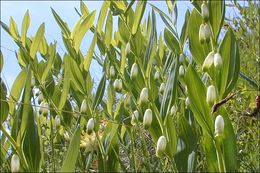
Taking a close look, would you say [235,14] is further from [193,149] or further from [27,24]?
[193,149]

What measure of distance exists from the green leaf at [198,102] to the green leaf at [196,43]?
13 centimetres

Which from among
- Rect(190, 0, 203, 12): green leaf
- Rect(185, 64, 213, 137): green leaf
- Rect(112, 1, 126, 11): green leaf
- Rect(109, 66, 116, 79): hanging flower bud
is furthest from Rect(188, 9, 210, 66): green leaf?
Rect(109, 66, 116, 79): hanging flower bud

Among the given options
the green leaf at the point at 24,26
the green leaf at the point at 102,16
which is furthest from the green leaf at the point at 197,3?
the green leaf at the point at 24,26

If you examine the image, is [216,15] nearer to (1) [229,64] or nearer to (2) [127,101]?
(1) [229,64]

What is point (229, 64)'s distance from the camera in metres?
0.93

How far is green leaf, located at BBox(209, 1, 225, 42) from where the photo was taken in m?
0.95

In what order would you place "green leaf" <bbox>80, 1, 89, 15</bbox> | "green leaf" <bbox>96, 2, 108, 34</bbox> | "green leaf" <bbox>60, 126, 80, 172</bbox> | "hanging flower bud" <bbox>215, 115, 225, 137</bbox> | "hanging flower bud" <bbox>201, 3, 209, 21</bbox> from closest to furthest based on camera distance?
"green leaf" <bbox>60, 126, 80, 172</bbox> → "hanging flower bud" <bbox>215, 115, 225, 137</bbox> → "hanging flower bud" <bbox>201, 3, 209, 21</bbox> → "green leaf" <bbox>96, 2, 108, 34</bbox> → "green leaf" <bbox>80, 1, 89, 15</bbox>

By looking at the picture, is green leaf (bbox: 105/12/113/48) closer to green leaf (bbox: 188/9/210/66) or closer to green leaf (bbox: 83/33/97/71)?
green leaf (bbox: 83/33/97/71)

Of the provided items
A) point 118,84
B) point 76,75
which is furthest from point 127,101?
point 76,75

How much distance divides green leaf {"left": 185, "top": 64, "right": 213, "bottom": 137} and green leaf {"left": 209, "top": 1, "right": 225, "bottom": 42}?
0.12 metres

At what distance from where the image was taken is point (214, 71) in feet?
3.01

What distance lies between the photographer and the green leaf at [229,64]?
2.99ft

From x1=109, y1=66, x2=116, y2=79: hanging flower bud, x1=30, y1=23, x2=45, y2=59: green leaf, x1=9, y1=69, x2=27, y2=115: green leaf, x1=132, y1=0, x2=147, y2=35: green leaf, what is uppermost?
x1=132, y1=0, x2=147, y2=35: green leaf

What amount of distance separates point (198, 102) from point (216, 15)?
191 mm
